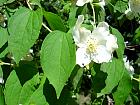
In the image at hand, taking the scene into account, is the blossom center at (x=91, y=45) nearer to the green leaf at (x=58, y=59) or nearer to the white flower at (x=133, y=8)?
the green leaf at (x=58, y=59)

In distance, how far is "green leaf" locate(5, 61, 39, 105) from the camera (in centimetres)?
135

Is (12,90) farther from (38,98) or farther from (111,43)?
(111,43)

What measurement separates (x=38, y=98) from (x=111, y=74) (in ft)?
0.84

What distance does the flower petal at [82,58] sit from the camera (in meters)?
1.34

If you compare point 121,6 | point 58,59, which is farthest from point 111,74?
point 121,6

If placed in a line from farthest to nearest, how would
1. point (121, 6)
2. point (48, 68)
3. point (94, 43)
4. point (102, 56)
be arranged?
point (121, 6)
point (94, 43)
point (102, 56)
point (48, 68)

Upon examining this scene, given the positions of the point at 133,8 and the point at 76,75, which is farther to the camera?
the point at 133,8

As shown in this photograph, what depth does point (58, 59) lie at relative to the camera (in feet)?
4.12

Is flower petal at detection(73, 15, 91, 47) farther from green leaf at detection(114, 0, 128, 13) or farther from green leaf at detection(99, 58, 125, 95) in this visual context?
green leaf at detection(114, 0, 128, 13)

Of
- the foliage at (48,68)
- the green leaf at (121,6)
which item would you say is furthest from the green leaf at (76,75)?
the green leaf at (121,6)

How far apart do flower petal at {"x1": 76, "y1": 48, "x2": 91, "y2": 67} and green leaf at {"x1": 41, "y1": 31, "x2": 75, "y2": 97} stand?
2.5 inches

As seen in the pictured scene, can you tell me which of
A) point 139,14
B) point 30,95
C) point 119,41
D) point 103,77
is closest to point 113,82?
point 103,77

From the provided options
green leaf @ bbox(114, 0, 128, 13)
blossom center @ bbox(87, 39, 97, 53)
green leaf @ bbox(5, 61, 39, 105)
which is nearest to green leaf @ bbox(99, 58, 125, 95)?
blossom center @ bbox(87, 39, 97, 53)

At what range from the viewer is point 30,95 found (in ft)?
4.49
